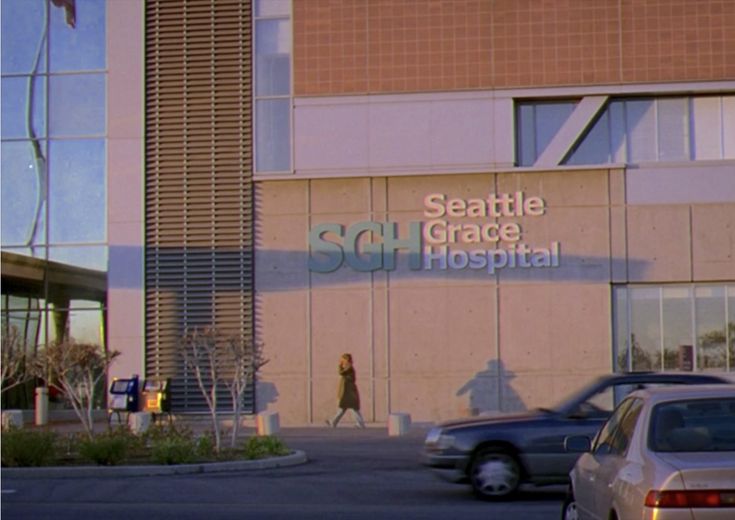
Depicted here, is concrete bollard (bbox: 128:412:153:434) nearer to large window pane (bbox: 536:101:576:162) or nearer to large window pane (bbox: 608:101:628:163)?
large window pane (bbox: 536:101:576:162)

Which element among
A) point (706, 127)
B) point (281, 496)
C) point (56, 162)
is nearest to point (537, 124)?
point (706, 127)

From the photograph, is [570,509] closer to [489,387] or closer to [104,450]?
[104,450]

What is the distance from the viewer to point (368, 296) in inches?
1211

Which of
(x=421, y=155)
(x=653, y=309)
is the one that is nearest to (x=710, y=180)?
Result: (x=653, y=309)

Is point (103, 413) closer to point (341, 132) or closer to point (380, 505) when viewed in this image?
point (341, 132)

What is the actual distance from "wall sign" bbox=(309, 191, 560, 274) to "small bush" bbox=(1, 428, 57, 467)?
11.6 m

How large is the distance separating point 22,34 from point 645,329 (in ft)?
53.2

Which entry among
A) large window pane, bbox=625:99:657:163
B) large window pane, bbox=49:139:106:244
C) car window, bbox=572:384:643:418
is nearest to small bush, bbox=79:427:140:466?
car window, bbox=572:384:643:418

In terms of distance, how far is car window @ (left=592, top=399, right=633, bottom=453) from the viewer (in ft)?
31.4

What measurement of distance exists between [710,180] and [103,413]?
1513 centimetres

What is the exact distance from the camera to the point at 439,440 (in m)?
16.1

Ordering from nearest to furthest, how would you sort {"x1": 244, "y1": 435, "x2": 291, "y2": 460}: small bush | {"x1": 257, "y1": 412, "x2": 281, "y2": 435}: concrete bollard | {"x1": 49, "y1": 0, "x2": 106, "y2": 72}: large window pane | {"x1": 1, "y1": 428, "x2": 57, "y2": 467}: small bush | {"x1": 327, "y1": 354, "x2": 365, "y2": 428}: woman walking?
{"x1": 1, "y1": 428, "x2": 57, "y2": 467}: small bush, {"x1": 244, "y1": 435, "x2": 291, "y2": 460}: small bush, {"x1": 257, "y1": 412, "x2": 281, "y2": 435}: concrete bollard, {"x1": 327, "y1": 354, "x2": 365, "y2": 428}: woman walking, {"x1": 49, "y1": 0, "x2": 106, "y2": 72}: large window pane

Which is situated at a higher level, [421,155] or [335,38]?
[335,38]

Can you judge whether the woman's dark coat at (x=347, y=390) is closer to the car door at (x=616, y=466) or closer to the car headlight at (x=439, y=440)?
the car headlight at (x=439, y=440)
